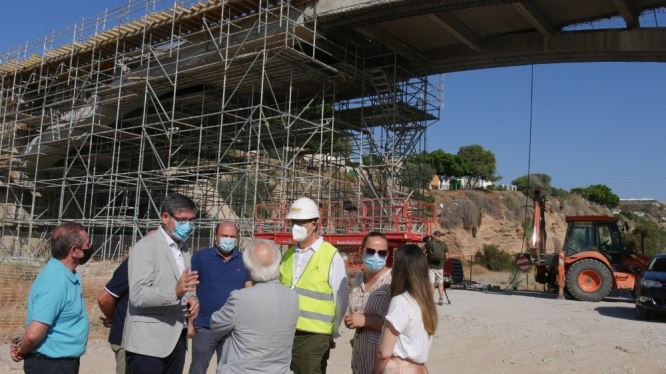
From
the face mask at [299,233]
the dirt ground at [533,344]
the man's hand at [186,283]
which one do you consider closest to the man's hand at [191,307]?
the man's hand at [186,283]

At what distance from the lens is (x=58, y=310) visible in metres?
3.73

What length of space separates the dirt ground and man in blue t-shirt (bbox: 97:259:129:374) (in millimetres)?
3516

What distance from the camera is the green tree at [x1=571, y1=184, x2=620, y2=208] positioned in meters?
66.5

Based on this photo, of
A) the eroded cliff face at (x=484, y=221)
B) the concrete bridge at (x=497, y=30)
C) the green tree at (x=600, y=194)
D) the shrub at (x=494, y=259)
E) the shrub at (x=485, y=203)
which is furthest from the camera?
the green tree at (x=600, y=194)

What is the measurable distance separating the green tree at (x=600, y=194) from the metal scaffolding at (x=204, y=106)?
51.3m

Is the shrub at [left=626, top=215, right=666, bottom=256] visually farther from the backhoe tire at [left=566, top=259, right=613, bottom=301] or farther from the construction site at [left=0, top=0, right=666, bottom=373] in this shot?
the backhoe tire at [left=566, top=259, right=613, bottom=301]

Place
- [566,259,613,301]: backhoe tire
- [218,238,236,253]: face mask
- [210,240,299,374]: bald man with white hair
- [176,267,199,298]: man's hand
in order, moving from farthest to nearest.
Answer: [566,259,613,301]: backhoe tire
[218,238,236,253]: face mask
[176,267,199,298]: man's hand
[210,240,299,374]: bald man with white hair

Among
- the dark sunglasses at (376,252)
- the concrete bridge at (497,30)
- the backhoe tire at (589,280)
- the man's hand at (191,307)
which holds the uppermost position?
the concrete bridge at (497,30)

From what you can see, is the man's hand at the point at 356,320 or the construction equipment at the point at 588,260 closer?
the man's hand at the point at 356,320

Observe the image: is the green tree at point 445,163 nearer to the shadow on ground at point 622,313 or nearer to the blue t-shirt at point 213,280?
the shadow on ground at point 622,313

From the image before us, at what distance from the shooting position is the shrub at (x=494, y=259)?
35656 millimetres

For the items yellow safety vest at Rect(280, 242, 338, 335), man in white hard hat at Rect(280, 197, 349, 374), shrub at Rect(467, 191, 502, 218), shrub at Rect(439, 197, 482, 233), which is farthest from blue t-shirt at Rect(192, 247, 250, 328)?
shrub at Rect(467, 191, 502, 218)

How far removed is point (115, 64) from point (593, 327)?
1816 centimetres

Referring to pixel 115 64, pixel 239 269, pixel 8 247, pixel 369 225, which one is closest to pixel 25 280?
pixel 239 269
